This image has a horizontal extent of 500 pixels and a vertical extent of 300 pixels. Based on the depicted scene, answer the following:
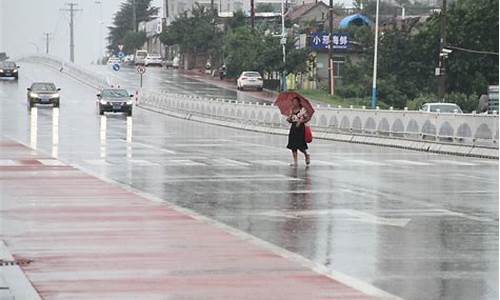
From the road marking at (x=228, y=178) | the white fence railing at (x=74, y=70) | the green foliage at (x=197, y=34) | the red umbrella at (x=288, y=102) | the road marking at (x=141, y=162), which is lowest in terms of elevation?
the white fence railing at (x=74, y=70)

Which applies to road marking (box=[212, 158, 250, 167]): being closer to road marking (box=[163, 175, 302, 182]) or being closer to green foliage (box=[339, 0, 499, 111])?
road marking (box=[163, 175, 302, 182])

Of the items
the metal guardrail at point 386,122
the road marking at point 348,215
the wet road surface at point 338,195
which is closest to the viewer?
the wet road surface at point 338,195

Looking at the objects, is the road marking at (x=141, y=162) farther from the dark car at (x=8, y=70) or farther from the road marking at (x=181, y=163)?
the dark car at (x=8, y=70)

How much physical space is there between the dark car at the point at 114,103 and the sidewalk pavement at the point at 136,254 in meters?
46.7

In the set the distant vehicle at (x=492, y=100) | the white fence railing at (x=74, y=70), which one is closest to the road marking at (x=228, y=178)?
the distant vehicle at (x=492, y=100)

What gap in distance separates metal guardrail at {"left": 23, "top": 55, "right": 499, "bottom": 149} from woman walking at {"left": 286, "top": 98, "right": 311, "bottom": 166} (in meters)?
7.43

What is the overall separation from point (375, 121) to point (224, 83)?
6280 centimetres

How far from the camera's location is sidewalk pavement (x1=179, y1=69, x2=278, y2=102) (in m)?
92.4

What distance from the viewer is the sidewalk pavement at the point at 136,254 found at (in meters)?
11.9

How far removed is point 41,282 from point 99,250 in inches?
96.4

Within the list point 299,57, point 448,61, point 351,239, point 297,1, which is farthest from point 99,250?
point 297,1

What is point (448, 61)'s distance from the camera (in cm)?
8350

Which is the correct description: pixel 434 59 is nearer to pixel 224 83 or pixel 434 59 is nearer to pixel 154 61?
pixel 224 83

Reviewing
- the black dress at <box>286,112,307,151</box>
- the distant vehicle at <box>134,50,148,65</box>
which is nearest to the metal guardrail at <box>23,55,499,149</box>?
the black dress at <box>286,112,307,151</box>
